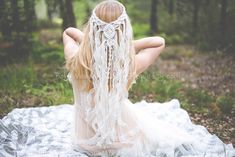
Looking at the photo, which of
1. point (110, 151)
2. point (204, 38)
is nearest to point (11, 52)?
point (204, 38)

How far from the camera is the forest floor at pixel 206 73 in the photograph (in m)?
6.50

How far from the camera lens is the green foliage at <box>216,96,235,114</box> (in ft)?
22.6

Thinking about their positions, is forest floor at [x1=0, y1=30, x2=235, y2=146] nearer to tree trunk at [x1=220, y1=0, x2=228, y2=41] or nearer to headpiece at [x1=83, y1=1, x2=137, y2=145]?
tree trunk at [x1=220, y1=0, x2=228, y2=41]

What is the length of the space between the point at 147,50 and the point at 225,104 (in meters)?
2.54

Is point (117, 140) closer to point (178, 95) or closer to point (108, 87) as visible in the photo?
point (108, 87)

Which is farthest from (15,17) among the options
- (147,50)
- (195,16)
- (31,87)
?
(147,50)

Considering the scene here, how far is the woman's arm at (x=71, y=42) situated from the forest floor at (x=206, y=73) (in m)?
2.31

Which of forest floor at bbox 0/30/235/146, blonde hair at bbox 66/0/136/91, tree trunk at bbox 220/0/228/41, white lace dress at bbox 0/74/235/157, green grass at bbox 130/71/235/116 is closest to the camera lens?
blonde hair at bbox 66/0/136/91

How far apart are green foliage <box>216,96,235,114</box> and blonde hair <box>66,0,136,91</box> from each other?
105 inches

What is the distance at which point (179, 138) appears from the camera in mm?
4941

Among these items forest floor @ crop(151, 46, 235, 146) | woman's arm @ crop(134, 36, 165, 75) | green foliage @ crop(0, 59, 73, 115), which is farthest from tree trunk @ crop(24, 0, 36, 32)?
woman's arm @ crop(134, 36, 165, 75)

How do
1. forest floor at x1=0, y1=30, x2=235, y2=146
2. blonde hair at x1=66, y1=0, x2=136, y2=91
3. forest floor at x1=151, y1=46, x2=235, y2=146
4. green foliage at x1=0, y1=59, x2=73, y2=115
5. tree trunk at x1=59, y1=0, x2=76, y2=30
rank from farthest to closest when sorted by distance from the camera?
tree trunk at x1=59, y1=0, x2=76, y2=30
green foliage at x1=0, y1=59, x2=73, y2=115
forest floor at x1=0, y1=30, x2=235, y2=146
forest floor at x1=151, y1=46, x2=235, y2=146
blonde hair at x1=66, y1=0, x2=136, y2=91

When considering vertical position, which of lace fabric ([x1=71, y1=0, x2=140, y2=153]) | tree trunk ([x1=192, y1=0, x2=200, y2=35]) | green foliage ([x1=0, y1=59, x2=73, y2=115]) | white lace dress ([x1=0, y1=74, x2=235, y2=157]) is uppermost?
lace fabric ([x1=71, y1=0, x2=140, y2=153])

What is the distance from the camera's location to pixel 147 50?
4863mm
